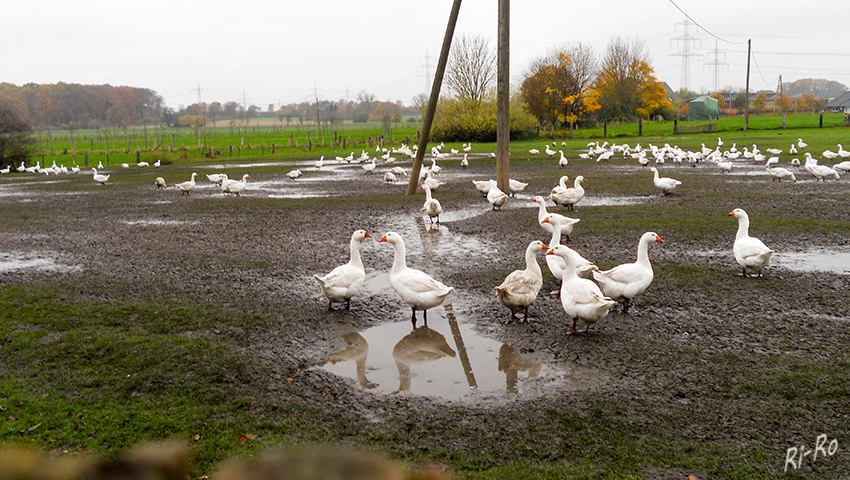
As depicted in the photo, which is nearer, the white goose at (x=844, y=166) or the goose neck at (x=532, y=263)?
the goose neck at (x=532, y=263)

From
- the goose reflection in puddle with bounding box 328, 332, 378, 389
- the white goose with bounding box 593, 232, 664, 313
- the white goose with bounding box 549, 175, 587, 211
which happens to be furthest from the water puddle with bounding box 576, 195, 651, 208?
the goose reflection in puddle with bounding box 328, 332, 378, 389

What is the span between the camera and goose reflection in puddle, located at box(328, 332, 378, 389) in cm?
575

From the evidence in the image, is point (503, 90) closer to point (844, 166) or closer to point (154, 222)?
point (154, 222)

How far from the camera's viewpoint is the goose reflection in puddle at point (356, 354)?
18.9ft

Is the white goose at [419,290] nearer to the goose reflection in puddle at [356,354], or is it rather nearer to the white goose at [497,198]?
the goose reflection in puddle at [356,354]

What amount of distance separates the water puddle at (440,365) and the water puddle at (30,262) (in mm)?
6565

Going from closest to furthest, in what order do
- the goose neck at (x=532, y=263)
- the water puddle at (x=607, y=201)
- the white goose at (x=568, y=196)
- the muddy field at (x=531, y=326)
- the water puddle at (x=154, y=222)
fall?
the muddy field at (x=531, y=326) → the goose neck at (x=532, y=263) → the white goose at (x=568, y=196) → the water puddle at (x=154, y=222) → the water puddle at (x=607, y=201)

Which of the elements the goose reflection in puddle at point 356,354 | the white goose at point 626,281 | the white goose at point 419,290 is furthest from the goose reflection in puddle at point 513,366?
the white goose at point 626,281

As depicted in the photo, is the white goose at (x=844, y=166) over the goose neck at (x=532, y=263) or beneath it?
over

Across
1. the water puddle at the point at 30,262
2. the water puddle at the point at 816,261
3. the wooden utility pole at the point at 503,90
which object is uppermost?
the wooden utility pole at the point at 503,90

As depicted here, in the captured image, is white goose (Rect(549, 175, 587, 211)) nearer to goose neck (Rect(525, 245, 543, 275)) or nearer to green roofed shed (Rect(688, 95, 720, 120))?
goose neck (Rect(525, 245, 543, 275))

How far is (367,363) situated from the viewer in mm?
6148

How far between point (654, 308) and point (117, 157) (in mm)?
49500

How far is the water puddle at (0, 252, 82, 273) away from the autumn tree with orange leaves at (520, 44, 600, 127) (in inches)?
2230
